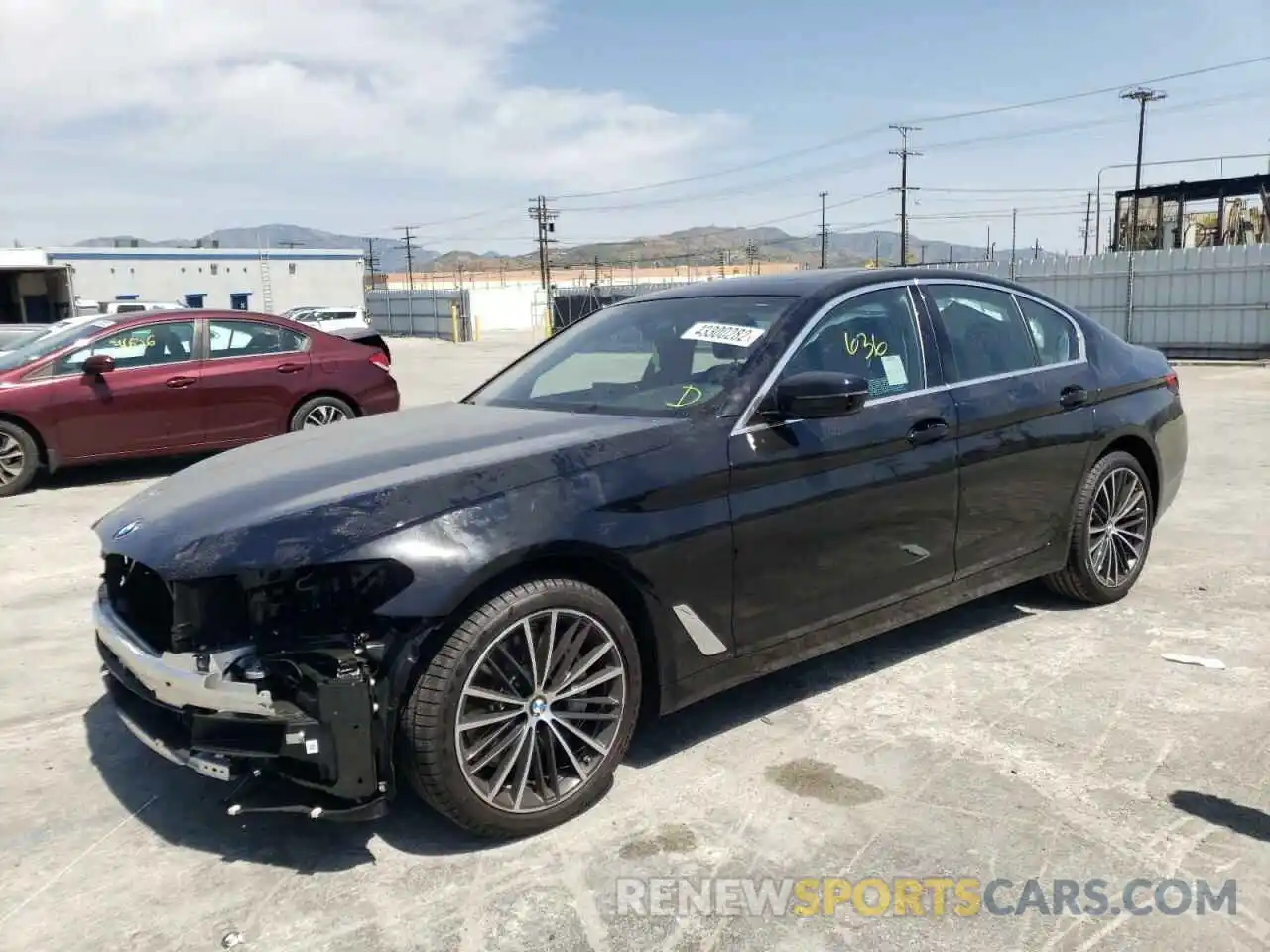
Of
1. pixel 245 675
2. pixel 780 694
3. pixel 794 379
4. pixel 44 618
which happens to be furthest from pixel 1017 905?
pixel 44 618

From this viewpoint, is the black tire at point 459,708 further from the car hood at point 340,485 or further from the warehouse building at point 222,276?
the warehouse building at point 222,276

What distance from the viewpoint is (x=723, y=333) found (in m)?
3.81

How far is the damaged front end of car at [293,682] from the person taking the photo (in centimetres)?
261

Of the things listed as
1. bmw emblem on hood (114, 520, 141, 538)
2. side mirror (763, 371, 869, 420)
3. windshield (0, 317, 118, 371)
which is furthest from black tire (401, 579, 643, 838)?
windshield (0, 317, 118, 371)

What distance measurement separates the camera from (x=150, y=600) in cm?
302

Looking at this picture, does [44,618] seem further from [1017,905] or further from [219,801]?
[1017,905]

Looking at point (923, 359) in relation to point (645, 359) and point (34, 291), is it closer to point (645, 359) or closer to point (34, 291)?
point (645, 359)

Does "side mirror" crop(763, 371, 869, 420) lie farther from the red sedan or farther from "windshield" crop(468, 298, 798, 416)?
the red sedan

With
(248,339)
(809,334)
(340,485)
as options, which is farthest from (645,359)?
(248,339)

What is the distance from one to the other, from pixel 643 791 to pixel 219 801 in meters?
1.36

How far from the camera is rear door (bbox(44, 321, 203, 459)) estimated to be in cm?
841

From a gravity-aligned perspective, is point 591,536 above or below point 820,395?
below

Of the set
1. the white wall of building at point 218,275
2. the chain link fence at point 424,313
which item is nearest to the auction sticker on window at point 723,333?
the chain link fence at point 424,313

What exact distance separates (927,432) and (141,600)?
9.24ft
